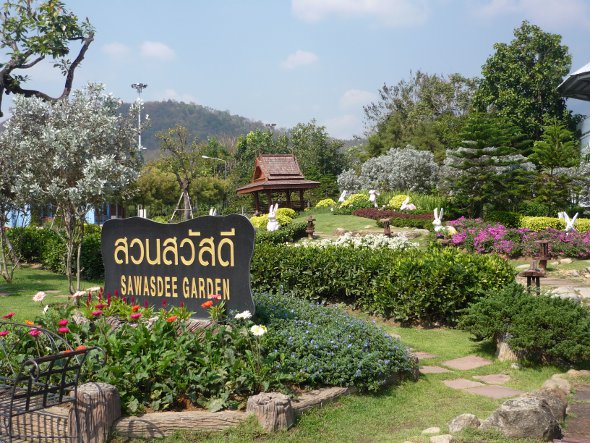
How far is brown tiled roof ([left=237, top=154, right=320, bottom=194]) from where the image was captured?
33688 mm

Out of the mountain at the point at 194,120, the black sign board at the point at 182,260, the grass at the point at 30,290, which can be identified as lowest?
the grass at the point at 30,290

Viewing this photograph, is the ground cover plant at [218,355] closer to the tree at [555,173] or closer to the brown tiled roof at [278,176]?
the tree at [555,173]

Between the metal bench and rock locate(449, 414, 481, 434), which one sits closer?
the metal bench

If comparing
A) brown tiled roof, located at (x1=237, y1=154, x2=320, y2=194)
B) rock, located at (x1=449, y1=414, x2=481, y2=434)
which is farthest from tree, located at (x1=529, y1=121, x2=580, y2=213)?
rock, located at (x1=449, y1=414, x2=481, y2=434)

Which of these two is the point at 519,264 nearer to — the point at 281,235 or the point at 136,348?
the point at 281,235

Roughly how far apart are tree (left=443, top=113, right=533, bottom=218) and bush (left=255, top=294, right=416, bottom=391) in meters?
16.9

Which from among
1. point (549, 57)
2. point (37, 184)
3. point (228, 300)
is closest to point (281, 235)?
point (37, 184)

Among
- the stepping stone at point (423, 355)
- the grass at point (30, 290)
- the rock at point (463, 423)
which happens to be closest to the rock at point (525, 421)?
the rock at point (463, 423)

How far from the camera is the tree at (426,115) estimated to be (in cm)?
4044

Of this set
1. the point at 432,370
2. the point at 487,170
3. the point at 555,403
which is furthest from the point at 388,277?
the point at 487,170

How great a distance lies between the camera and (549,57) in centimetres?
3378

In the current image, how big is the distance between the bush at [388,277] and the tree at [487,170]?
43.3 ft

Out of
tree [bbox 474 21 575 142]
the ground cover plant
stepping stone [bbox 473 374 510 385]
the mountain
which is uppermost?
the mountain

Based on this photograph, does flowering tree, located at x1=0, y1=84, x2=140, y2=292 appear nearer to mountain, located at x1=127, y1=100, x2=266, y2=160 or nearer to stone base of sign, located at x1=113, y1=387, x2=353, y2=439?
stone base of sign, located at x1=113, y1=387, x2=353, y2=439
